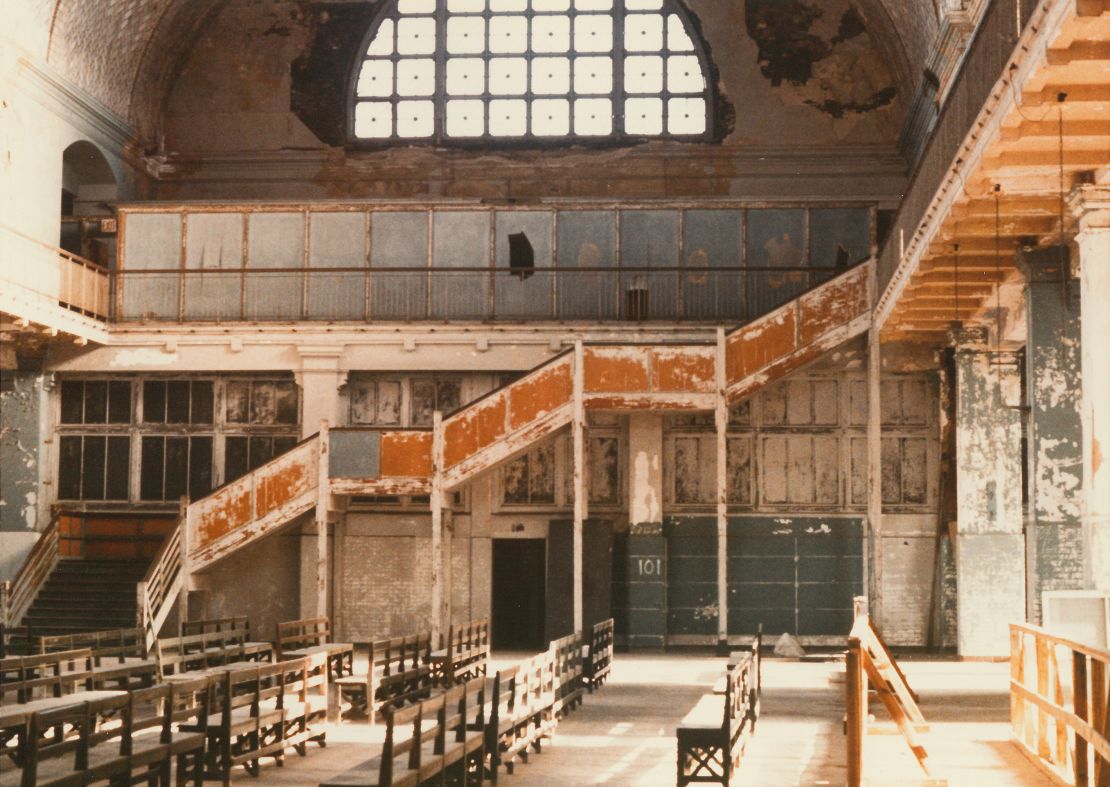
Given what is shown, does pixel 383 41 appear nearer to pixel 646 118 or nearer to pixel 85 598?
pixel 646 118

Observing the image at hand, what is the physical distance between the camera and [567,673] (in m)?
18.0

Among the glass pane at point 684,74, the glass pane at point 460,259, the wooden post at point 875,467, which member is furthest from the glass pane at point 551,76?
the wooden post at point 875,467

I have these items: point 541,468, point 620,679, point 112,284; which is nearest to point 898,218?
point 620,679

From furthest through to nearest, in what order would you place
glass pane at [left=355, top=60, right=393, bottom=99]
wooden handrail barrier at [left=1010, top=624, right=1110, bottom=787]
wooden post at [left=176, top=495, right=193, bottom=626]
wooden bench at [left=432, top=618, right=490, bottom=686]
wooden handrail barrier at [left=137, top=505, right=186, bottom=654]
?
glass pane at [left=355, top=60, right=393, bottom=99], wooden post at [left=176, top=495, right=193, bottom=626], wooden handrail barrier at [left=137, top=505, right=186, bottom=654], wooden bench at [left=432, top=618, right=490, bottom=686], wooden handrail barrier at [left=1010, top=624, right=1110, bottom=787]

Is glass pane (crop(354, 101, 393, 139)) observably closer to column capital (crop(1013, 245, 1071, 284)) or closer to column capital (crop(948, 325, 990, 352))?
column capital (crop(948, 325, 990, 352))

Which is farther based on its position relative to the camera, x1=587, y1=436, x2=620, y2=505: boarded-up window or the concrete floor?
x1=587, y1=436, x2=620, y2=505: boarded-up window

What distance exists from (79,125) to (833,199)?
15.4 metres

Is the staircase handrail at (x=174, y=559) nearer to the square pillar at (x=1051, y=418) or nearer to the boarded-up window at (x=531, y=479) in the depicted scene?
the boarded-up window at (x=531, y=479)

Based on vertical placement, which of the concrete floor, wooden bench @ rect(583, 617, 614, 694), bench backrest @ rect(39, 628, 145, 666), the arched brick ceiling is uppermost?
the arched brick ceiling

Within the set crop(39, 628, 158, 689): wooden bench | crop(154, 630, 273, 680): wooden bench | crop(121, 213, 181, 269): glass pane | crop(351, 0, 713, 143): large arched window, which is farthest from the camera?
crop(351, 0, 713, 143): large arched window

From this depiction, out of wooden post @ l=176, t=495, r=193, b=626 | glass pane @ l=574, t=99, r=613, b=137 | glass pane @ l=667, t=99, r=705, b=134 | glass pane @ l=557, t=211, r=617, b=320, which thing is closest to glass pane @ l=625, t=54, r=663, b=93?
glass pane @ l=667, t=99, r=705, b=134

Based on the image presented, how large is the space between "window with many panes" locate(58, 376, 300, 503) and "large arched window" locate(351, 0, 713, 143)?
737 centimetres

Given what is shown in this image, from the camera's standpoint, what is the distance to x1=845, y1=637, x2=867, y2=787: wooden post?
10.8 m

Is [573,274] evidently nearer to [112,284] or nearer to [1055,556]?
[112,284]
